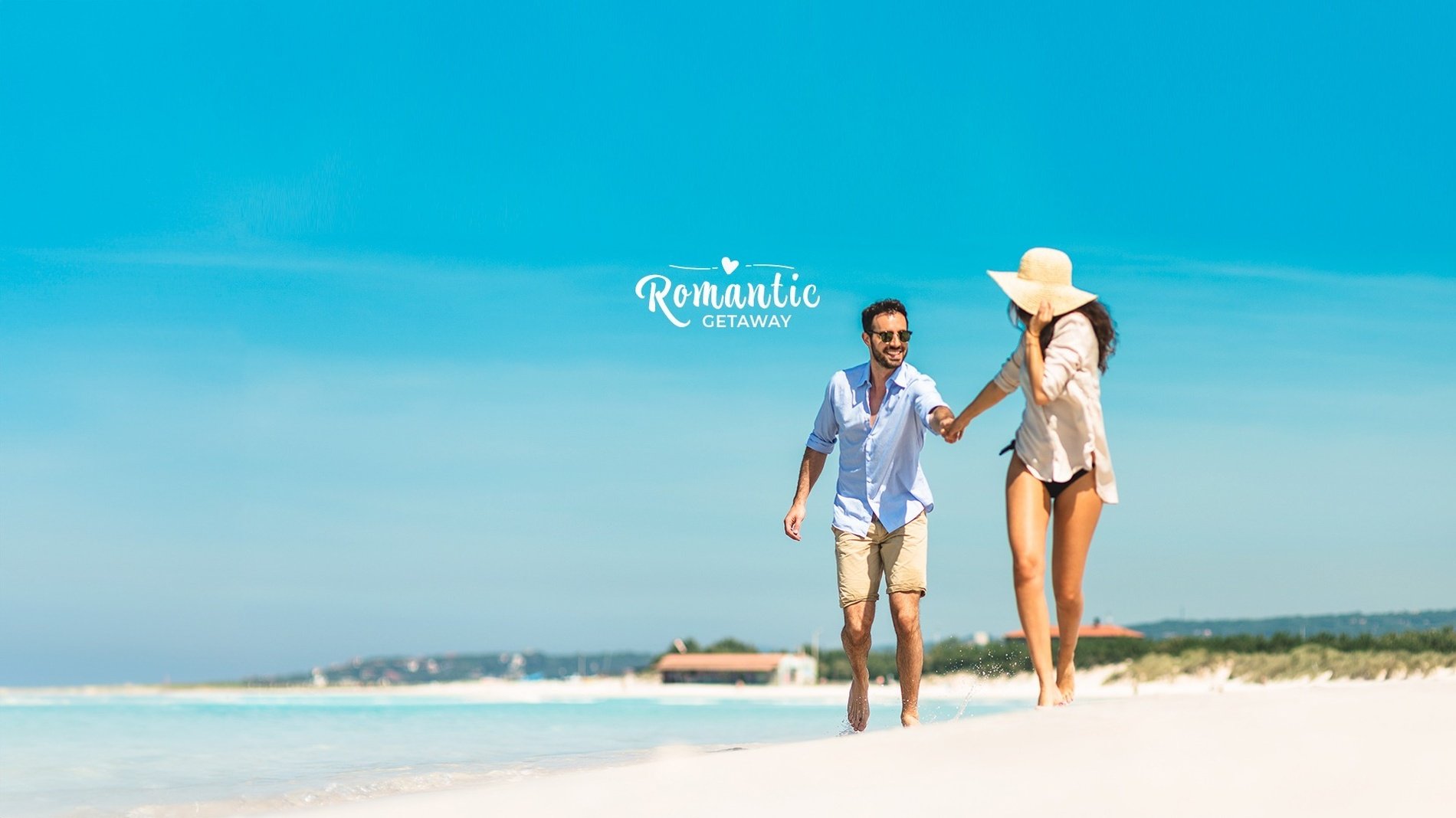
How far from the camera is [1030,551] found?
504 cm

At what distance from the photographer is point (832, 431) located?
6520mm

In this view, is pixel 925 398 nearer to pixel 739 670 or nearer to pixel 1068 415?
pixel 1068 415

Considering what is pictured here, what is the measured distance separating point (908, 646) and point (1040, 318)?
1955 millimetres

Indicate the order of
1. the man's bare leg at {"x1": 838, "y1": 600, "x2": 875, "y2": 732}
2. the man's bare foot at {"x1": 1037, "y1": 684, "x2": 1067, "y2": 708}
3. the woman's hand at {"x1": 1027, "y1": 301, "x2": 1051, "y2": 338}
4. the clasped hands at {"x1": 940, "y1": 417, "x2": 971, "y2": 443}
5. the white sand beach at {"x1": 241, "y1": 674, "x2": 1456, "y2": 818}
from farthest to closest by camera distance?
the man's bare leg at {"x1": 838, "y1": 600, "x2": 875, "y2": 732} → the clasped hands at {"x1": 940, "y1": 417, "x2": 971, "y2": 443} → the woman's hand at {"x1": 1027, "y1": 301, "x2": 1051, "y2": 338} → the man's bare foot at {"x1": 1037, "y1": 684, "x2": 1067, "y2": 708} → the white sand beach at {"x1": 241, "y1": 674, "x2": 1456, "y2": 818}

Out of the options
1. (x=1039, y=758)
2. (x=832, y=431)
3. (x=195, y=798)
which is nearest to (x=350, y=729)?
(x=195, y=798)

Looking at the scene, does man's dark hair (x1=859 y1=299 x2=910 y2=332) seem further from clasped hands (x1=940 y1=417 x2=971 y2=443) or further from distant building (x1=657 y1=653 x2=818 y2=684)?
distant building (x1=657 y1=653 x2=818 y2=684)

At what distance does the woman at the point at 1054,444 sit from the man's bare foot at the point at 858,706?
1.39 m

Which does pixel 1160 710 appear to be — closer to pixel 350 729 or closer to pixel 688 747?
pixel 688 747

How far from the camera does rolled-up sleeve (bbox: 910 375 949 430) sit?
5969mm

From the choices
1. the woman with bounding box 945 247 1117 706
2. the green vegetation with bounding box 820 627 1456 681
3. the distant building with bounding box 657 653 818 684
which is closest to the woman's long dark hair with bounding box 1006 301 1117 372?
the woman with bounding box 945 247 1117 706

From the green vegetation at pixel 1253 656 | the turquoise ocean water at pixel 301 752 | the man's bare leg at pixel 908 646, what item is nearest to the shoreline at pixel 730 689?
the green vegetation at pixel 1253 656

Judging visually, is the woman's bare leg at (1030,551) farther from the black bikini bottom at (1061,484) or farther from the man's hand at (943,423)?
the man's hand at (943,423)

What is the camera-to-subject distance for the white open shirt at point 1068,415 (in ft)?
16.4

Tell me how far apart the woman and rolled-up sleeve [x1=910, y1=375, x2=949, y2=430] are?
73 cm
